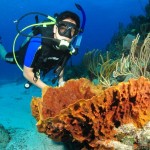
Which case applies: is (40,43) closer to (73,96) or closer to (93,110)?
(73,96)

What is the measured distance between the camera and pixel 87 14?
4099 inches

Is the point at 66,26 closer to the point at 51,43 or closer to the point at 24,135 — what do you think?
the point at 51,43

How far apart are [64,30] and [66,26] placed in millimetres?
104

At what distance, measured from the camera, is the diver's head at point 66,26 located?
516 centimetres

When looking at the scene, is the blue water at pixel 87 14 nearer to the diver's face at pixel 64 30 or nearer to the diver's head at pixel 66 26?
the diver's head at pixel 66 26

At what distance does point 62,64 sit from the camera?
5648mm

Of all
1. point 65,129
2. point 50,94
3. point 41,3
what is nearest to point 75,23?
point 50,94

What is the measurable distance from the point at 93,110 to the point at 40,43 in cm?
251

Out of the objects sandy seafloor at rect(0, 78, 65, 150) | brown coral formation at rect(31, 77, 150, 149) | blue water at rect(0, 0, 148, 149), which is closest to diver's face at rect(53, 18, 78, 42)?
brown coral formation at rect(31, 77, 150, 149)

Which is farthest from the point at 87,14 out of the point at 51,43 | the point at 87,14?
the point at 51,43

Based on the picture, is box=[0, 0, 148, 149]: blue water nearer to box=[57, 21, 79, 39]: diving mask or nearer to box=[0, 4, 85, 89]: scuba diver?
box=[0, 4, 85, 89]: scuba diver

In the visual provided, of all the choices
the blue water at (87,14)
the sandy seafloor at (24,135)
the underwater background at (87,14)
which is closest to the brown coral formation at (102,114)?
the sandy seafloor at (24,135)

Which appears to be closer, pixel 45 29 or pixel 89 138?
pixel 89 138

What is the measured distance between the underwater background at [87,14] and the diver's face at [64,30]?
153 ft
